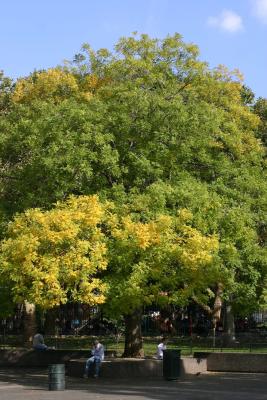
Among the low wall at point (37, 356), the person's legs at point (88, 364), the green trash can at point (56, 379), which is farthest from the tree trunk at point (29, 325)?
the green trash can at point (56, 379)

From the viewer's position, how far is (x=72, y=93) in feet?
104

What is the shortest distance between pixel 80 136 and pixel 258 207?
8245 mm

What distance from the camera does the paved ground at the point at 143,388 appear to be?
1686 centimetres

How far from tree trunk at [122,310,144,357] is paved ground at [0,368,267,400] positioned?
3590 mm

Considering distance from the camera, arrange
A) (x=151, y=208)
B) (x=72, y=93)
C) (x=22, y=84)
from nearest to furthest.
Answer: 1. (x=151, y=208)
2. (x=72, y=93)
3. (x=22, y=84)

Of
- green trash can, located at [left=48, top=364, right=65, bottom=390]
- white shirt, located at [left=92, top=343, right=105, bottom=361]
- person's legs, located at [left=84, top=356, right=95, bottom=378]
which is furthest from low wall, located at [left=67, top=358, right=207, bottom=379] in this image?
green trash can, located at [left=48, top=364, right=65, bottom=390]

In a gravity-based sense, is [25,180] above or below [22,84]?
below

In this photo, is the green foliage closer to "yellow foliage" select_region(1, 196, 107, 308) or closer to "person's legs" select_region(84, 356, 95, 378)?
"yellow foliage" select_region(1, 196, 107, 308)

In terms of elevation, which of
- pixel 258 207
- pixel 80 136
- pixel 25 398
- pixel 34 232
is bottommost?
pixel 25 398

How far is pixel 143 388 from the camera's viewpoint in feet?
62.8

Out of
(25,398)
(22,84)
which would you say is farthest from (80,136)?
(22,84)

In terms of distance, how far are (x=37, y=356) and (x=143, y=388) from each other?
8967 mm

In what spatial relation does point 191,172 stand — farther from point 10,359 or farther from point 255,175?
point 10,359

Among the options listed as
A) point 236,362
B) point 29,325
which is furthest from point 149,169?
point 29,325
